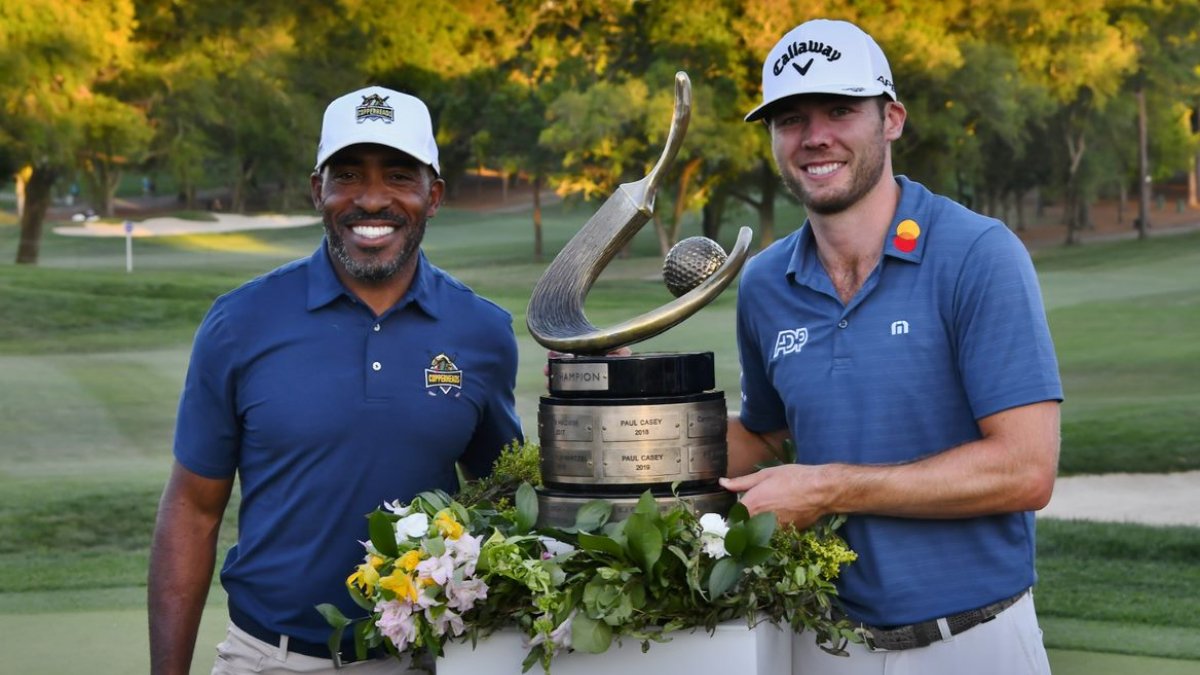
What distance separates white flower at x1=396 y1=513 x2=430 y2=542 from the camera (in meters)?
3.44

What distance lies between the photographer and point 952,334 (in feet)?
12.3

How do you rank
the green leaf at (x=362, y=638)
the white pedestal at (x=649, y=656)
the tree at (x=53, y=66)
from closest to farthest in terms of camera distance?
the white pedestal at (x=649, y=656)
the green leaf at (x=362, y=638)
the tree at (x=53, y=66)

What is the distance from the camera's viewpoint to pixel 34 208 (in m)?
36.2

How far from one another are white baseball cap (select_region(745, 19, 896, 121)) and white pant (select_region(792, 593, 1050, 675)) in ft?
4.03

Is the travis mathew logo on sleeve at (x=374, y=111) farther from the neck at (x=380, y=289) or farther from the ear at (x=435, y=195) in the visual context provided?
the neck at (x=380, y=289)

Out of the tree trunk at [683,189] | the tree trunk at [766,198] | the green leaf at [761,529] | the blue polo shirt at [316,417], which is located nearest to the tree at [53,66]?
the tree trunk at [683,189]

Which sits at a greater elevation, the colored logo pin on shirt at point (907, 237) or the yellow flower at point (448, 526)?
the colored logo pin on shirt at point (907, 237)

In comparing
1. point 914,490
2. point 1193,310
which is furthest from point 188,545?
point 1193,310

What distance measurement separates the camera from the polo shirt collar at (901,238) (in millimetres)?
3811

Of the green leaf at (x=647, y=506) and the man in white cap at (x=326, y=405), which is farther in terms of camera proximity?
the man in white cap at (x=326, y=405)

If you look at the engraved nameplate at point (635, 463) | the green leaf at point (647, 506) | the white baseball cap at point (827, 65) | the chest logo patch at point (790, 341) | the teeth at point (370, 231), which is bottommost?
the green leaf at point (647, 506)

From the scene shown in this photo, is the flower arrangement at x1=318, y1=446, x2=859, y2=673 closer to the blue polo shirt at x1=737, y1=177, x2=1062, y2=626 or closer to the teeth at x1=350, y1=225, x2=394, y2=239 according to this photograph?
the blue polo shirt at x1=737, y1=177, x2=1062, y2=626

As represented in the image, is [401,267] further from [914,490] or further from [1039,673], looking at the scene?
[1039,673]

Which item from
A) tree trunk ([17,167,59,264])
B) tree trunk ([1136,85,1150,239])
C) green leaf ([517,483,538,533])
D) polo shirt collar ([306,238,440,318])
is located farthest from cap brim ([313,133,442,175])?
tree trunk ([1136,85,1150,239])
